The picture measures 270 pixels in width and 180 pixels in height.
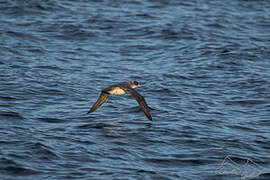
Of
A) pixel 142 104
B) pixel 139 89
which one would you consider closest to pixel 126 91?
pixel 142 104

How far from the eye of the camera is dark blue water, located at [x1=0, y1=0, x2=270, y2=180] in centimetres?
928

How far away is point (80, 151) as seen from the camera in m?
9.53

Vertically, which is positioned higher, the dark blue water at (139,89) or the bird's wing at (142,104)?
the bird's wing at (142,104)

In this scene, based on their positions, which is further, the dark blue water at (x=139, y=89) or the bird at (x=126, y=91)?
the bird at (x=126, y=91)

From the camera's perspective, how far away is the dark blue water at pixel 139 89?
9.28 m

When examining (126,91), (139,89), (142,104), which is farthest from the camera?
(139,89)

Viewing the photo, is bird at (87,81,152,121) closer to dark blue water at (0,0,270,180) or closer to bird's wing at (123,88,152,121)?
bird's wing at (123,88,152,121)

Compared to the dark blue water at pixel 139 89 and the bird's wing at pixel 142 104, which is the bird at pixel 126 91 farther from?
the dark blue water at pixel 139 89

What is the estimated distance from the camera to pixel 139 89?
14.6 m

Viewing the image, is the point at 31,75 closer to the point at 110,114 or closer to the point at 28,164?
the point at 110,114

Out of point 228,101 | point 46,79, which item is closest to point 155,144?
point 228,101

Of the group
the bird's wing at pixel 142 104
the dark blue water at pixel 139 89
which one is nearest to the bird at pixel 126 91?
the bird's wing at pixel 142 104

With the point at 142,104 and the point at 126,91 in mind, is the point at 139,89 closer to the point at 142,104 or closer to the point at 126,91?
the point at 126,91

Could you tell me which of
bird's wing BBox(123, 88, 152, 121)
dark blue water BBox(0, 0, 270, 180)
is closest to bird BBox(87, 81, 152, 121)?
bird's wing BBox(123, 88, 152, 121)
